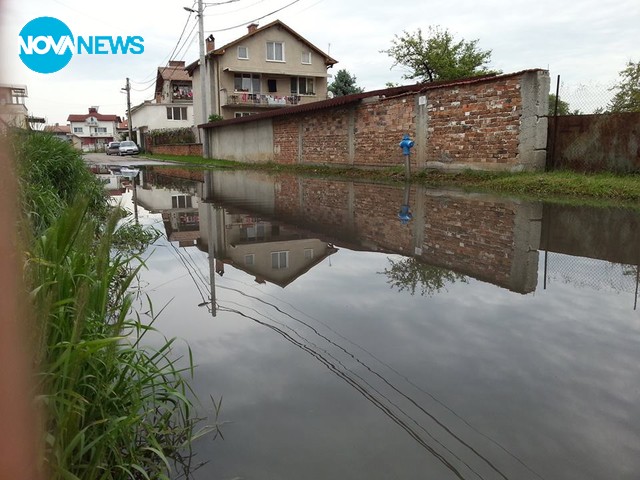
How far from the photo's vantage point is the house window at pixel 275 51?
4344cm

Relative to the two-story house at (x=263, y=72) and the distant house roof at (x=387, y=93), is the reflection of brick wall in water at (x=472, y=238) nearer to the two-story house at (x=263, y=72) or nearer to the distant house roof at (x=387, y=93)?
the distant house roof at (x=387, y=93)

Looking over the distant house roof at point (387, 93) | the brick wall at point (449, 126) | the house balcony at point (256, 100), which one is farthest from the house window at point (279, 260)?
the house balcony at point (256, 100)

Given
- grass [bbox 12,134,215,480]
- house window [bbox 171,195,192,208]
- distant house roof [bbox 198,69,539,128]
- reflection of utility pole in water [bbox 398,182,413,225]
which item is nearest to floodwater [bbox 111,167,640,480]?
grass [bbox 12,134,215,480]

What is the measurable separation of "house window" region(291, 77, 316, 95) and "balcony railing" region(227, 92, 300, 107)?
1762mm

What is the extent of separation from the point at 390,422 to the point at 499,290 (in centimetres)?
238

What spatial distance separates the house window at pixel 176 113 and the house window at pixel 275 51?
17837 millimetres

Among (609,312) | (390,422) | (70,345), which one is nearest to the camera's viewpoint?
(70,345)

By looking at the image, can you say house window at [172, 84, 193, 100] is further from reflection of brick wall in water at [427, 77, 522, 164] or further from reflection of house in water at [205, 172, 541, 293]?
reflection of house in water at [205, 172, 541, 293]

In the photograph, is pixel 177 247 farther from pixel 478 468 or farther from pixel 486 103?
pixel 486 103

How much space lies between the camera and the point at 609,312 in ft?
12.5

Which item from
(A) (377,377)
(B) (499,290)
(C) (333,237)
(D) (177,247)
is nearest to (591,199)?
(C) (333,237)

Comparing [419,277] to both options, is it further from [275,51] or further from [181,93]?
[181,93]

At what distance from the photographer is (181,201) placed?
11250 millimetres

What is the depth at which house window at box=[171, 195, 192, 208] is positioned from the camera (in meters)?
10.5
